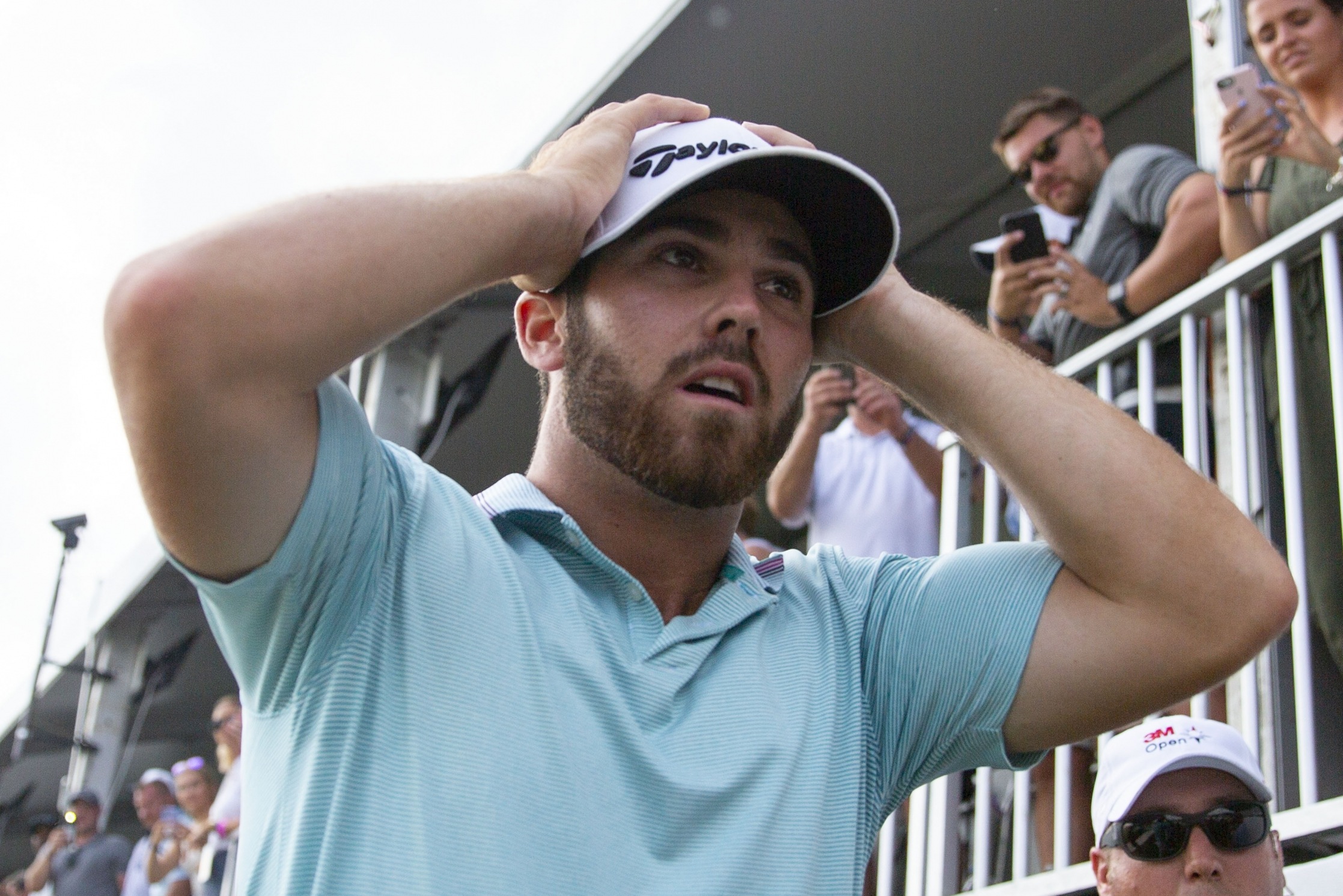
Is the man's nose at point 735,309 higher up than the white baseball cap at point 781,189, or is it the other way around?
the white baseball cap at point 781,189

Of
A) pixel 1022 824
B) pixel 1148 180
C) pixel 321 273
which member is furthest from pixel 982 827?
pixel 321 273

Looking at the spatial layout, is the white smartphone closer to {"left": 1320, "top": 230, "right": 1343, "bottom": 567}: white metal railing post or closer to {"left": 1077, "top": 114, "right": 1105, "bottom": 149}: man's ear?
{"left": 1320, "top": 230, "right": 1343, "bottom": 567}: white metal railing post

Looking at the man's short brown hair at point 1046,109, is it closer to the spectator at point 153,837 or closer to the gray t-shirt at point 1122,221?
the gray t-shirt at point 1122,221

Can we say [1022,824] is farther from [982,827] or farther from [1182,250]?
[1182,250]

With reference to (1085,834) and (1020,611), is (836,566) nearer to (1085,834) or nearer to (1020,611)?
(1020,611)

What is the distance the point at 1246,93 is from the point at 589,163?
8.02 ft

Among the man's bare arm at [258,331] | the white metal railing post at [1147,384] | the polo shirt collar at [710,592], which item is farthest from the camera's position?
the white metal railing post at [1147,384]

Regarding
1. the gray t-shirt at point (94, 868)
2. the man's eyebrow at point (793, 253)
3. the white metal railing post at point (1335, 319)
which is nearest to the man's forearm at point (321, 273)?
the man's eyebrow at point (793, 253)

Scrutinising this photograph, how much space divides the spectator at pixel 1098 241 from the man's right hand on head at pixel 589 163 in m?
2.37

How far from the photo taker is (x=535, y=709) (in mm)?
1550

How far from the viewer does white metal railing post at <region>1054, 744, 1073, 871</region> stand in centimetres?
355

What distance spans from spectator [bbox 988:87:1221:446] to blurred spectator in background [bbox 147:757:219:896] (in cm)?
522

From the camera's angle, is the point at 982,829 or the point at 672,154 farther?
the point at 982,829

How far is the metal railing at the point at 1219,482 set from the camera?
3.26 meters
